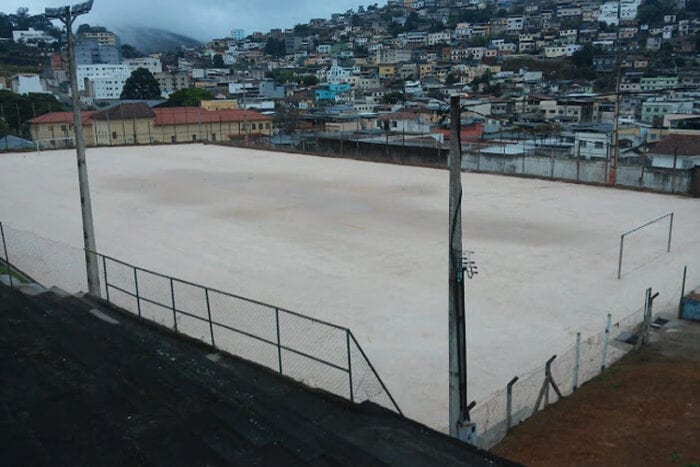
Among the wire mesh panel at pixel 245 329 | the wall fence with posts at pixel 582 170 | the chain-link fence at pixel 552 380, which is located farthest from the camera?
the wall fence with posts at pixel 582 170

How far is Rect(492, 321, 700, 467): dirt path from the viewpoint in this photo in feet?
24.1

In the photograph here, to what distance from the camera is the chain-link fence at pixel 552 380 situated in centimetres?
849

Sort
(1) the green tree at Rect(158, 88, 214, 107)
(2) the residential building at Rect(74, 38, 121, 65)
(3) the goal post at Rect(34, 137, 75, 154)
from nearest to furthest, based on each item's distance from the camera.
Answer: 1. (3) the goal post at Rect(34, 137, 75, 154)
2. (1) the green tree at Rect(158, 88, 214, 107)
3. (2) the residential building at Rect(74, 38, 121, 65)

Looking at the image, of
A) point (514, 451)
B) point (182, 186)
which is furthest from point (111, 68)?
point (514, 451)

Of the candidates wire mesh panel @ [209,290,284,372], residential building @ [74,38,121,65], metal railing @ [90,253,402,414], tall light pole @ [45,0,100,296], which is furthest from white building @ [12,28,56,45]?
wire mesh panel @ [209,290,284,372]

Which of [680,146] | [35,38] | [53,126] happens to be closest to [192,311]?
[680,146]

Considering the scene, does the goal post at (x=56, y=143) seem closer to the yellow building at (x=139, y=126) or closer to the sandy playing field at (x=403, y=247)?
the yellow building at (x=139, y=126)

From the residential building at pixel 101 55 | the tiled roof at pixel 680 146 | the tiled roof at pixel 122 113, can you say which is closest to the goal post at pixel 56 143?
the tiled roof at pixel 122 113

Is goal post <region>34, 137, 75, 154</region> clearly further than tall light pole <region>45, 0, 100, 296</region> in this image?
Yes

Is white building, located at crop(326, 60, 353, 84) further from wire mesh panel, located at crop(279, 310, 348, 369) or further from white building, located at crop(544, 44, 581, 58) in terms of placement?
wire mesh panel, located at crop(279, 310, 348, 369)

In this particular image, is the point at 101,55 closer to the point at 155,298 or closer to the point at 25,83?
the point at 25,83

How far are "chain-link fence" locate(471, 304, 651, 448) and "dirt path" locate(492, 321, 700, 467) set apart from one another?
190mm

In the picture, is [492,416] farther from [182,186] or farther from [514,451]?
[182,186]

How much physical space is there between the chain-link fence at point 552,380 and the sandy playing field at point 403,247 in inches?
18.3
